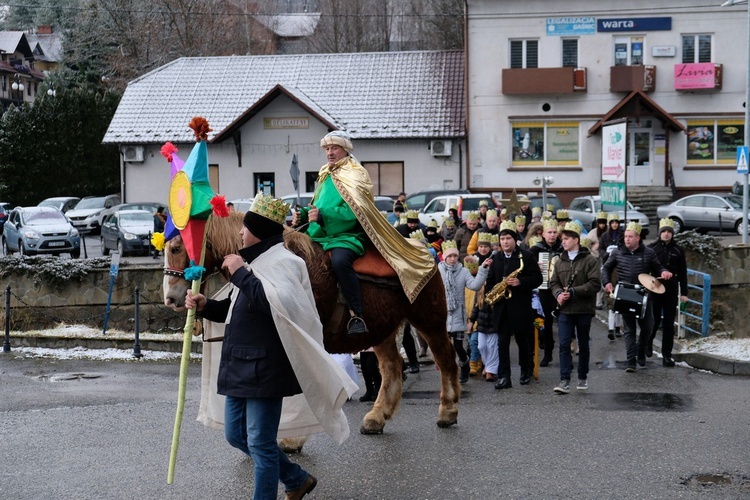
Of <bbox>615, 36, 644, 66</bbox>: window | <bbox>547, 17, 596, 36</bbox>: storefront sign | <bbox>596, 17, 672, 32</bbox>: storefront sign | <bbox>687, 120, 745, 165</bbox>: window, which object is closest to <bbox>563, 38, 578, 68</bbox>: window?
<bbox>547, 17, 596, 36</bbox>: storefront sign

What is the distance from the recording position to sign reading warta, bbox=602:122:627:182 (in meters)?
21.1

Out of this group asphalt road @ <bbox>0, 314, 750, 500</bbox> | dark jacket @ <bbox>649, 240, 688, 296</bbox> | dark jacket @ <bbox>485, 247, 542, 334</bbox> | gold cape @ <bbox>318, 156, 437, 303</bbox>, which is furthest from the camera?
dark jacket @ <bbox>649, 240, 688, 296</bbox>

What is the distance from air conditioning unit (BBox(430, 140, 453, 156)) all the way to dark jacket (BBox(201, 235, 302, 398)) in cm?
3449

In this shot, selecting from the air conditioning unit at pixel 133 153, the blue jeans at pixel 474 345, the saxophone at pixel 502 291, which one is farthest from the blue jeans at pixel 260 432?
the air conditioning unit at pixel 133 153

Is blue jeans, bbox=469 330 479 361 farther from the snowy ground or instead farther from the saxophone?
the snowy ground

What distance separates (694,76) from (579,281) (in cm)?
3036

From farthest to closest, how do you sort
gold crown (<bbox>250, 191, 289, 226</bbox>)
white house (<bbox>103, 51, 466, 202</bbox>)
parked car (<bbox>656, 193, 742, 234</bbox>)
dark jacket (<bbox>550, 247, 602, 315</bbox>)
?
white house (<bbox>103, 51, 466, 202</bbox>), parked car (<bbox>656, 193, 742, 234</bbox>), dark jacket (<bbox>550, 247, 602, 315</bbox>), gold crown (<bbox>250, 191, 289, 226</bbox>)

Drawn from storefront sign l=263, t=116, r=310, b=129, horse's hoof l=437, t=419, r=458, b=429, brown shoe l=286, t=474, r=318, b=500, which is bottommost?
horse's hoof l=437, t=419, r=458, b=429

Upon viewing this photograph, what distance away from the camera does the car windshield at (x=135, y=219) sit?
3047 cm

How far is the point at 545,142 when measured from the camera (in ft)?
135

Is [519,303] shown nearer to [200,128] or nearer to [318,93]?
[200,128]

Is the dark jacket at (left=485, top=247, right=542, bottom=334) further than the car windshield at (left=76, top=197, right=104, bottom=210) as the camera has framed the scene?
No

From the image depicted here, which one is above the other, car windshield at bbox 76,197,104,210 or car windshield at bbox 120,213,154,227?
car windshield at bbox 76,197,104,210

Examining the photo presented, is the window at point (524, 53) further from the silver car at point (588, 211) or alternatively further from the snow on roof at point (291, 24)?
the snow on roof at point (291, 24)
